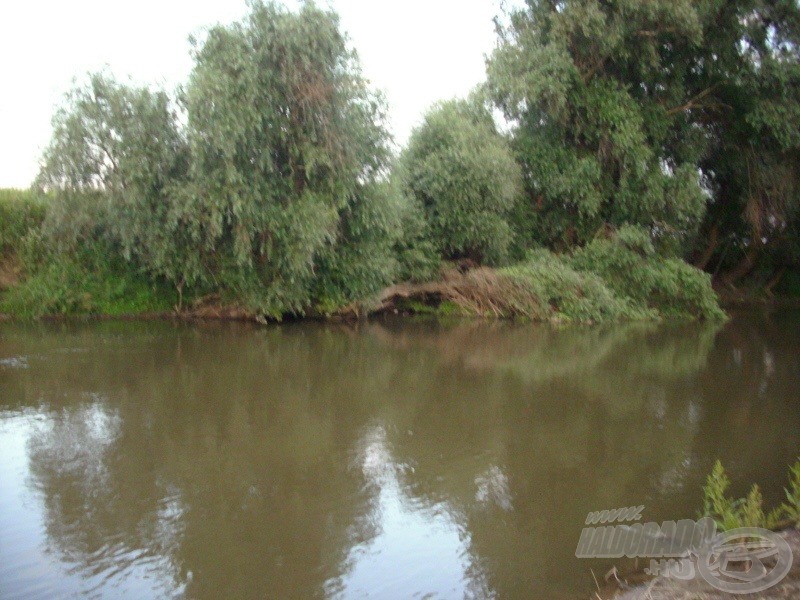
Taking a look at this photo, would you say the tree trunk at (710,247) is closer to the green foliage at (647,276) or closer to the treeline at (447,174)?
the treeline at (447,174)

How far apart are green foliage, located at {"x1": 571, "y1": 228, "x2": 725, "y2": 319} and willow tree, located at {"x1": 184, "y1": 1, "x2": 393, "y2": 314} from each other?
7359 millimetres

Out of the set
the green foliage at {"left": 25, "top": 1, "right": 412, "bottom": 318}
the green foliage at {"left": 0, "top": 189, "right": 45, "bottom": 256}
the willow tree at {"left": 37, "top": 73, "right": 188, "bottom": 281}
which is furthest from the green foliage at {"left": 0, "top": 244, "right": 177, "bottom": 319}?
the willow tree at {"left": 37, "top": 73, "right": 188, "bottom": 281}

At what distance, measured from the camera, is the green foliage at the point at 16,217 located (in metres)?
18.8

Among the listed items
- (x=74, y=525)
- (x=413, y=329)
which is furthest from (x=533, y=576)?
(x=413, y=329)

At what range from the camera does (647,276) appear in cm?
2109

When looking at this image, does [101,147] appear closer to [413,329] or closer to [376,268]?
[376,268]

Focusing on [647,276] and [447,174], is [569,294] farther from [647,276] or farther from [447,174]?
[447,174]

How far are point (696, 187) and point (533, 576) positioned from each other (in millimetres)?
19948

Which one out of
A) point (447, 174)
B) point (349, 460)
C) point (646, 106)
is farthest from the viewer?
point (646, 106)

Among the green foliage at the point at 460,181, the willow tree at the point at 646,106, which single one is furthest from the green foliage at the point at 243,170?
the willow tree at the point at 646,106

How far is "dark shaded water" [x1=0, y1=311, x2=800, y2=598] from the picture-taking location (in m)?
5.05
